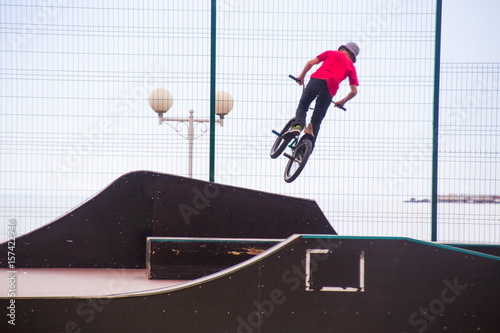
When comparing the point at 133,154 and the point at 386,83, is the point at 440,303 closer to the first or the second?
the point at 386,83

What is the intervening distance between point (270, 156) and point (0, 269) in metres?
3.07

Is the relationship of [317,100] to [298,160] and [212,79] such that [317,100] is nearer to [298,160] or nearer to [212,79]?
[298,160]

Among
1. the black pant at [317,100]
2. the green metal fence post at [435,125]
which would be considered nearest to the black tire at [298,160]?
the black pant at [317,100]

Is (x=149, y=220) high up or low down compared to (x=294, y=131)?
down

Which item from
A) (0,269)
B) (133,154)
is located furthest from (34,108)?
(0,269)

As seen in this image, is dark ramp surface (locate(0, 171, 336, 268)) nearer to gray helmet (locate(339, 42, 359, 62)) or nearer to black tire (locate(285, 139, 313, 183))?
black tire (locate(285, 139, 313, 183))

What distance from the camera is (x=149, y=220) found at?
232 inches

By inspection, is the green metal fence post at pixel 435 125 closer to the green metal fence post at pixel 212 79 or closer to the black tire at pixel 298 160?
the black tire at pixel 298 160

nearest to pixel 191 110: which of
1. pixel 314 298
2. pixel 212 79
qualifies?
pixel 212 79

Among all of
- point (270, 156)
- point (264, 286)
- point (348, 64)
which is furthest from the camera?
point (270, 156)

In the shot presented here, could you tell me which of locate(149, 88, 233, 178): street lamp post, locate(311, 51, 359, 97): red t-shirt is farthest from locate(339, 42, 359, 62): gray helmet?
locate(149, 88, 233, 178): street lamp post

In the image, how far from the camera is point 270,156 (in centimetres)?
599

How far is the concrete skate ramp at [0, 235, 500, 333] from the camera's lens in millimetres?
3783

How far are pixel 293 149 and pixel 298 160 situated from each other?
0.51 feet
